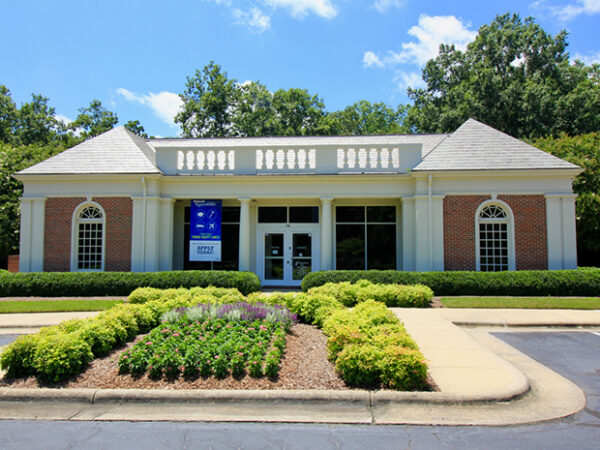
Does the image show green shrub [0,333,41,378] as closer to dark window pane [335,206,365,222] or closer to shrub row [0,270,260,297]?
shrub row [0,270,260,297]

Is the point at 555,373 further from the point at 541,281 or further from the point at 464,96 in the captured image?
the point at 464,96

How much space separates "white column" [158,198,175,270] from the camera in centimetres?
1669

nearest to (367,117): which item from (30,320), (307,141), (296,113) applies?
(296,113)

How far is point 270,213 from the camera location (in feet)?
60.2

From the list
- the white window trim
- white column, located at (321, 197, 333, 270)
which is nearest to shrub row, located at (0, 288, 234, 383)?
white column, located at (321, 197, 333, 270)

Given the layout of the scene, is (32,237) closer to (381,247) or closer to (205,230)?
(205,230)

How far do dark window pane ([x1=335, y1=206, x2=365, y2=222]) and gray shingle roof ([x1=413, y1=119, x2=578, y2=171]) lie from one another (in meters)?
3.29

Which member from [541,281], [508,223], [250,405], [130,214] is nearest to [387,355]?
[250,405]

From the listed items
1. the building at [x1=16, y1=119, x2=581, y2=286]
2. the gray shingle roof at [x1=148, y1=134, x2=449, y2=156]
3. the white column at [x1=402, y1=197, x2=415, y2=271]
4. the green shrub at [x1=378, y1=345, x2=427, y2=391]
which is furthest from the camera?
the gray shingle roof at [x1=148, y1=134, x2=449, y2=156]

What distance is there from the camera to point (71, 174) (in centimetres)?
1638

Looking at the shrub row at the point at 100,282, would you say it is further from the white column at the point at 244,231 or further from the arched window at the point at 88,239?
the white column at the point at 244,231

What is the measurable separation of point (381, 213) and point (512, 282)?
5957 mm

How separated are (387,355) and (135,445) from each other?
315cm

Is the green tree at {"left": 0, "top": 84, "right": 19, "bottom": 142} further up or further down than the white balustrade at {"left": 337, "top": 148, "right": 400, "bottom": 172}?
further up
